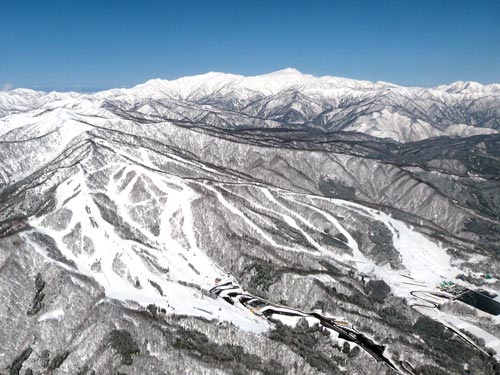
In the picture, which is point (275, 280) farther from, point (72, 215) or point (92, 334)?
point (72, 215)

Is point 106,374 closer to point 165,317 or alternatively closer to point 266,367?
point 165,317

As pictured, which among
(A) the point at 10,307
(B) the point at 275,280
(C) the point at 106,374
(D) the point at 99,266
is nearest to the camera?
(C) the point at 106,374

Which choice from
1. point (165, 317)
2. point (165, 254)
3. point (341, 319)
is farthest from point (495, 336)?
point (165, 254)

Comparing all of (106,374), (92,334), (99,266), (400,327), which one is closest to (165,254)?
(99,266)

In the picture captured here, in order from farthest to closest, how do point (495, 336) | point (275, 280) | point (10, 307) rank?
point (275, 280) < point (495, 336) < point (10, 307)

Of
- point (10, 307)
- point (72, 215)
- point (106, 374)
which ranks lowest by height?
point (106, 374)

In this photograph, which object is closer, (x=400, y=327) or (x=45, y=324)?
(x=45, y=324)

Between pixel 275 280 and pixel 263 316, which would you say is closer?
pixel 263 316

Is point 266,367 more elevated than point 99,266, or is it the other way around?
point 99,266

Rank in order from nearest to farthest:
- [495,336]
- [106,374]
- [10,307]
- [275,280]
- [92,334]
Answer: [106,374] → [92,334] → [10,307] → [495,336] → [275,280]
